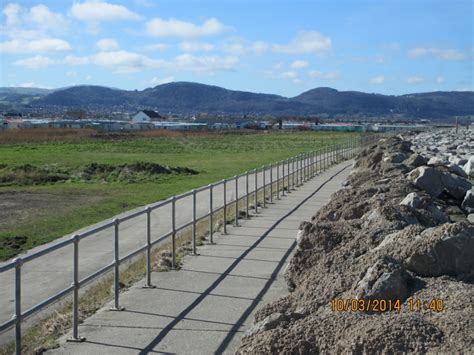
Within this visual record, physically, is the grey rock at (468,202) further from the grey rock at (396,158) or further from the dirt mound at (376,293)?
the dirt mound at (376,293)

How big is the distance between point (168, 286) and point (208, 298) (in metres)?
0.99

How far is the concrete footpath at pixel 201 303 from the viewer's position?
7562 millimetres

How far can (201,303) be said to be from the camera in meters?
9.30

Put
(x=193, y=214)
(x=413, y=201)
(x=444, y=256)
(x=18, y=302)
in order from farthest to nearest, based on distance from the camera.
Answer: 1. (x=193, y=214)
2. (x=413, y=201)
3. (x=444, y=256)
4. (x=18, y=302)

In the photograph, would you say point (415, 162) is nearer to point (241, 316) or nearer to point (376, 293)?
point (241, 316)

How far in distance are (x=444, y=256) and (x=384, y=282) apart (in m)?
1.03

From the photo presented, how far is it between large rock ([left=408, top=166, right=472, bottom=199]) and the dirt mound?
8847 mm

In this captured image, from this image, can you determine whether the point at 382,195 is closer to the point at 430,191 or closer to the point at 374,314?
the point at 430,191

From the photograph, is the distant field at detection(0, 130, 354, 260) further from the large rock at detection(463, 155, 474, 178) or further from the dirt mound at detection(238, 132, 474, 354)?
the large rock at detection(463, 155, 474, 178)

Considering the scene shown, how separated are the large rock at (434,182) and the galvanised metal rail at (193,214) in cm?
431

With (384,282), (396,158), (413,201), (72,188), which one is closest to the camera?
(384,282)
